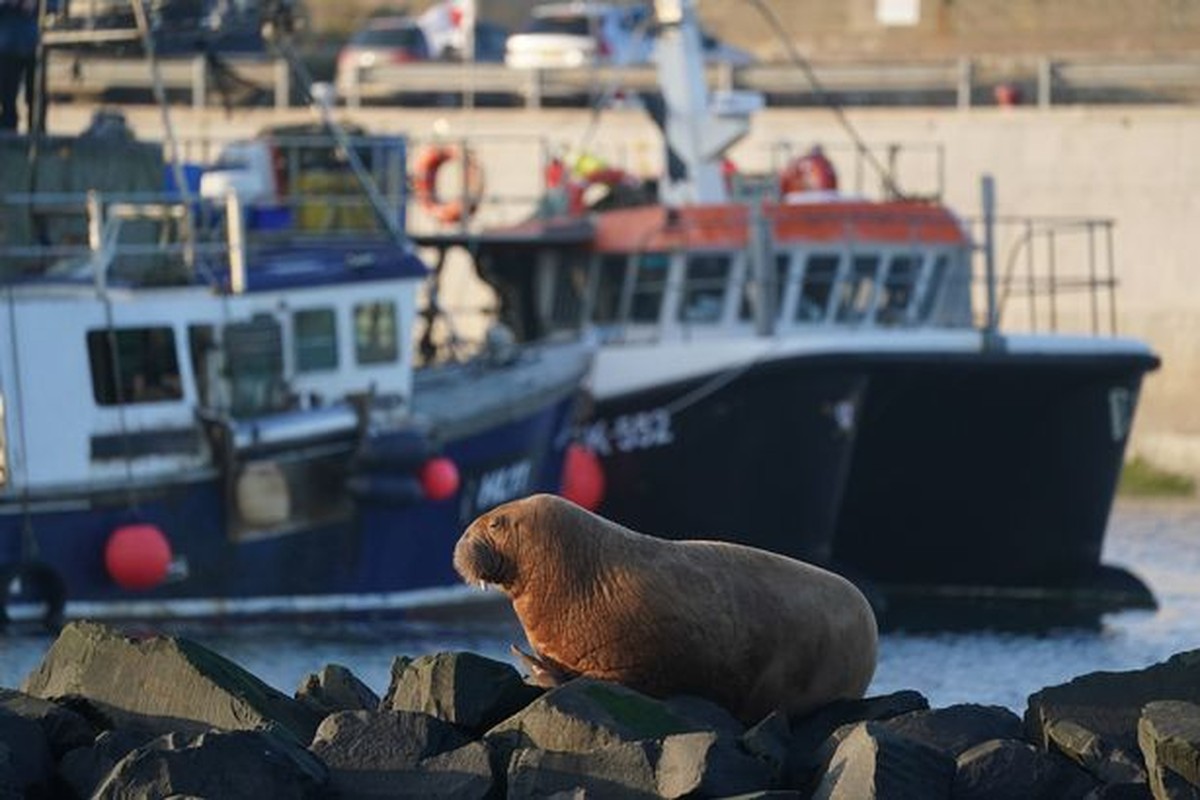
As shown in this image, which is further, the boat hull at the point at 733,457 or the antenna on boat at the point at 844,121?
the antenna on boat at the point at 844,121

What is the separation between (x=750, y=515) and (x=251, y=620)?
4644mm

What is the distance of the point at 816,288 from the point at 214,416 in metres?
6.20

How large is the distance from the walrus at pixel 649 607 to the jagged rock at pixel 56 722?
1.11 m

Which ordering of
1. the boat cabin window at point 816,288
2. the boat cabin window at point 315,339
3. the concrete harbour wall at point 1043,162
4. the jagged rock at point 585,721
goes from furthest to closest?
the concrete harbour wall at point 1043,162
the boat cabin window at point 816,288
the boat cabin window at point 315,339
the jagged rock at point 585,721

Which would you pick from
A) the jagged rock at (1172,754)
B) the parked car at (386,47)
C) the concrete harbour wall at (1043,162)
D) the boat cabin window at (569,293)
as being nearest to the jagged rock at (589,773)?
the jagged rock at (1172,754)

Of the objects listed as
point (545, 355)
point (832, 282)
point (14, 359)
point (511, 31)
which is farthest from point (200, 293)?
point (511, 31)

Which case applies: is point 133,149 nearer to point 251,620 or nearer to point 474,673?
point 251,620

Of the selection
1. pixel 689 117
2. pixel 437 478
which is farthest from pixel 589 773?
pixel 689 117

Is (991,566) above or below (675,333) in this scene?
below

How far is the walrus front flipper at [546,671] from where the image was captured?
396 inches

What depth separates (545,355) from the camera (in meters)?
25.3

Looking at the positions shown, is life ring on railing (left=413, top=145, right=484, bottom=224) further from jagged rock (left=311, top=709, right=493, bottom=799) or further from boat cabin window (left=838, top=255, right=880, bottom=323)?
jagged rock (left=311, top=709, right=493, bottom=799)

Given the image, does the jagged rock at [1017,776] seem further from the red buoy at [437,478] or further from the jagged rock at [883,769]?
the red buoy at [437,478]

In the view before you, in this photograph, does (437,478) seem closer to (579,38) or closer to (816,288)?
(816,288)
